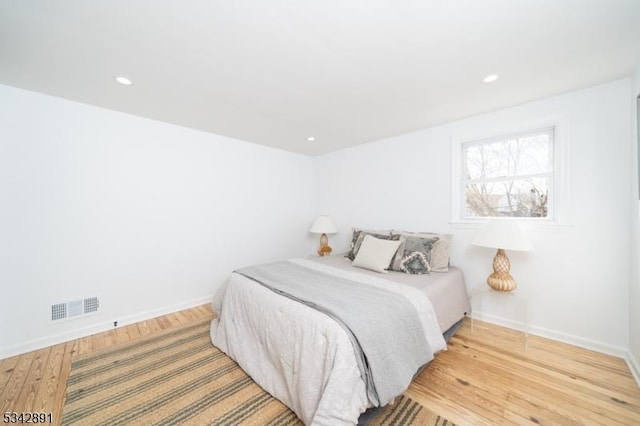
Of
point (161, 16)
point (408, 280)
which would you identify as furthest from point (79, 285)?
point (408, 280)

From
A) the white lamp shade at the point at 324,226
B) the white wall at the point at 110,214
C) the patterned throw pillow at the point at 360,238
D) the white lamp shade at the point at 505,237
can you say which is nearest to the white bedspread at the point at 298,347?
the patterned throw pillow at the point at 360,238

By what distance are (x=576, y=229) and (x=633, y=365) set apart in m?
1.06

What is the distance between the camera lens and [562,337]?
222 centimetres

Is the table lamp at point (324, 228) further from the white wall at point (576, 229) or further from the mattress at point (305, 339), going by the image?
the white wall at point (576, 229)

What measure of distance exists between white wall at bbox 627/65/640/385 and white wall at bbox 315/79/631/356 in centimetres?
7

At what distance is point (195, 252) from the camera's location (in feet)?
10.3

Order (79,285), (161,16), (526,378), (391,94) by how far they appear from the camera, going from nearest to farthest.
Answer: (161,16)
(526,378)
(391,94)
(79,285)

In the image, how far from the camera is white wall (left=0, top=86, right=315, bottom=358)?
2.09 metres

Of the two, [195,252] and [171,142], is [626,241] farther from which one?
[171,142]

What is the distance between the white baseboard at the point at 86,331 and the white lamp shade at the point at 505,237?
344 cm

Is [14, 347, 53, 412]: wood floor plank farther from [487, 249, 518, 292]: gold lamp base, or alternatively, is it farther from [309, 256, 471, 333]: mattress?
[487, 249, 518, 292]: gold lamp base

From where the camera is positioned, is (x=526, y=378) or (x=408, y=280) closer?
(x=526, y=378)

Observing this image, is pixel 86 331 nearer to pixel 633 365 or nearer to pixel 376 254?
pixel 376 254

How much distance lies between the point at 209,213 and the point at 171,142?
98 cm
